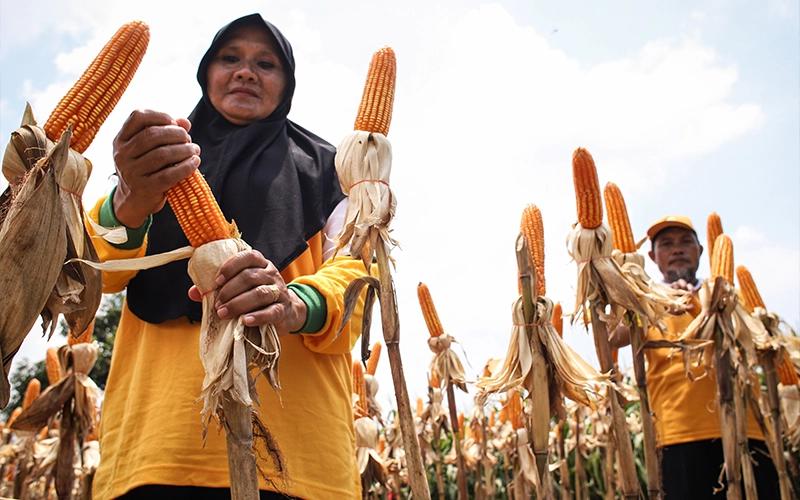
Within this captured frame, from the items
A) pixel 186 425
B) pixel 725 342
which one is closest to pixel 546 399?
pixel 186 425

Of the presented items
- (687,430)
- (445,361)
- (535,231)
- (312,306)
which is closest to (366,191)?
(312,306)

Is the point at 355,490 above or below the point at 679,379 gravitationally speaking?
below

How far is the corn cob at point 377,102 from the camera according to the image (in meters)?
2.16

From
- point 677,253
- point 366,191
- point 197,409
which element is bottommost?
point 197,409

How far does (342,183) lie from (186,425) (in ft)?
2.78

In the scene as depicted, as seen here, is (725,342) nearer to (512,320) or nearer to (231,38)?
(512,320)

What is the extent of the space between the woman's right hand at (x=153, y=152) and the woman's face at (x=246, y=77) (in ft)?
2.44

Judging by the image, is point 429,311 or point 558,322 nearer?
point 558,322

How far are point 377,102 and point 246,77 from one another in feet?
1.60

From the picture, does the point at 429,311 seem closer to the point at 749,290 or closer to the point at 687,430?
the point at 687,430

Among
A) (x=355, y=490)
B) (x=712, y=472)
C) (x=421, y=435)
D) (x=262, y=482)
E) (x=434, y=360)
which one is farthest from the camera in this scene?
(x=421, y=435)

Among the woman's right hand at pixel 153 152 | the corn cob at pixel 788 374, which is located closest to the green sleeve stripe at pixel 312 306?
the woman's right hand at pixel 153 152

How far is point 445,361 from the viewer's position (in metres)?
4.91

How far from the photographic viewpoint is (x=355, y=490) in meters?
2.02
